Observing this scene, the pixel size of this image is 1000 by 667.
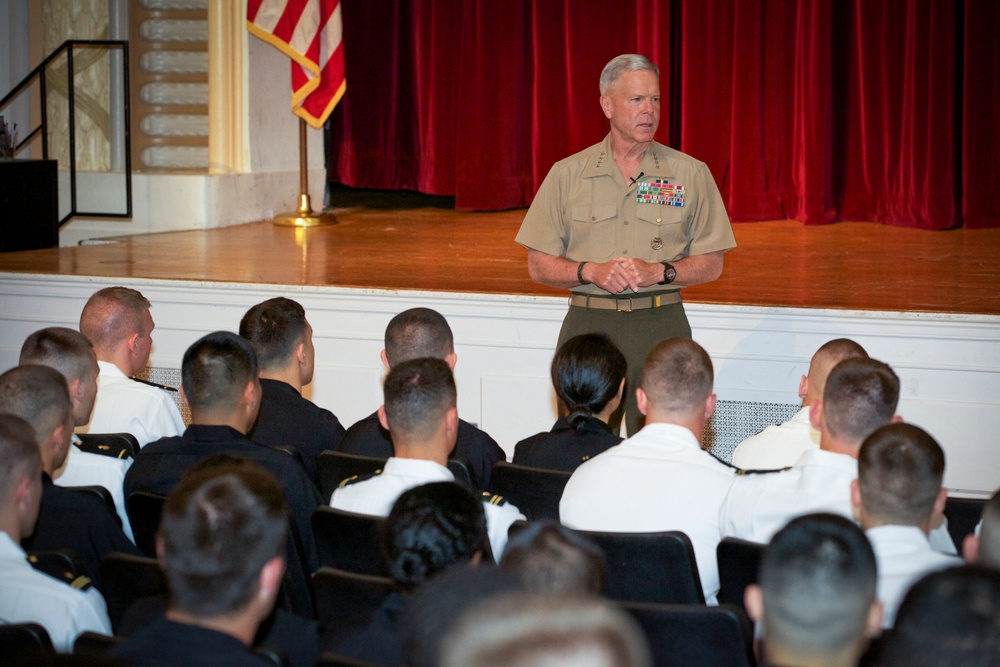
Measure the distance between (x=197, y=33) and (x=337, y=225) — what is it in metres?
1.68

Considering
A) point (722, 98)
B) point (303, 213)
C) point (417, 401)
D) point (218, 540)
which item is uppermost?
point (722, 98)

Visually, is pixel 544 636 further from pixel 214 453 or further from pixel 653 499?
pixel 214 453

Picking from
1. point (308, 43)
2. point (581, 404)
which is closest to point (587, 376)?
point (581, 404)

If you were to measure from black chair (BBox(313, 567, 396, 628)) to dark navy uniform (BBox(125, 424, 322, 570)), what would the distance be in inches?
20.6

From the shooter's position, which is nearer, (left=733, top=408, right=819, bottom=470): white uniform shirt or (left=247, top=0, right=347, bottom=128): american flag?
(left=733, top=408, right=819, bottom=470): white uniform shirt

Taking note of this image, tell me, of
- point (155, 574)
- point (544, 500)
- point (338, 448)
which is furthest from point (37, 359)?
point (544, 500)

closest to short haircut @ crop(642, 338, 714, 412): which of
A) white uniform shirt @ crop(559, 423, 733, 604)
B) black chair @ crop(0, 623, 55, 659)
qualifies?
white uniform shirt @ crop(559, 423, 733, 604)

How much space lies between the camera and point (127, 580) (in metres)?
2.07

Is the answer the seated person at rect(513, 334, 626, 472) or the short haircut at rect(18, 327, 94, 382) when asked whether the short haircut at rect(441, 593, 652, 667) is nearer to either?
the seated person at rect(513, 334, 626, 472)

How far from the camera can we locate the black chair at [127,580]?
2.02 m

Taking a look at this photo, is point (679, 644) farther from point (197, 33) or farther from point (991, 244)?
point (197, 33)

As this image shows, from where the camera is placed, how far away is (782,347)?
4191 millimetres

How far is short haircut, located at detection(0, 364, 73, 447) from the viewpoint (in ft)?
7.77

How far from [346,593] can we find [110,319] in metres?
1.71
